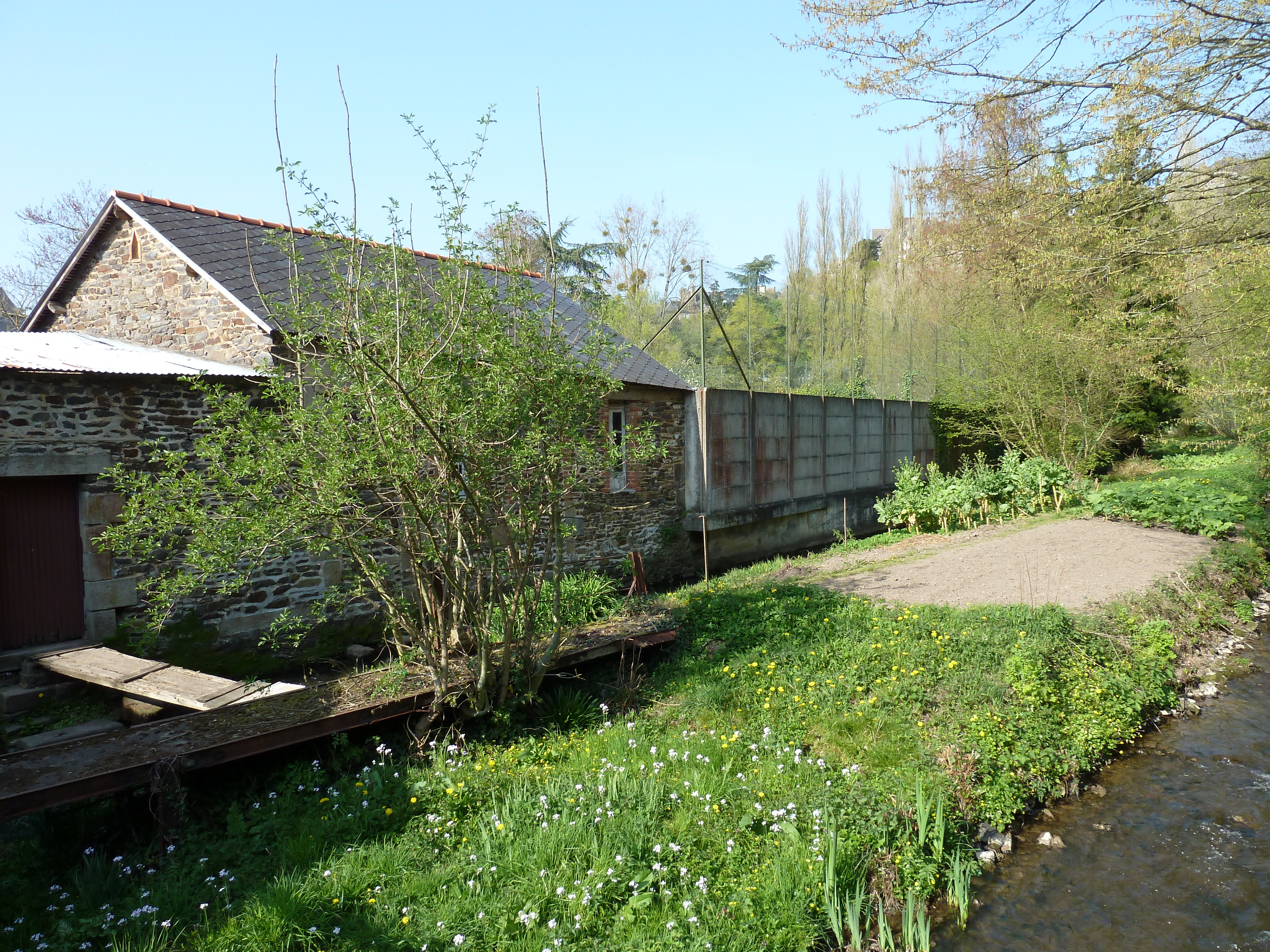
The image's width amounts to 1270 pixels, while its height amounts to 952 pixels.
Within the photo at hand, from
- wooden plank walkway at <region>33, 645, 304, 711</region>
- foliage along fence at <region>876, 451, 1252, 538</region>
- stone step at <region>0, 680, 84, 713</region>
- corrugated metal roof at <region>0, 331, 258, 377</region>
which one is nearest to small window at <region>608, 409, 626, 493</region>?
corrugated metal roof at <region>0, 331, 258, 377</region>

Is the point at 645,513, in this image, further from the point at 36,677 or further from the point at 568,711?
the point at 36,677

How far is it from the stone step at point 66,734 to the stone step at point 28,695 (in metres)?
0.33

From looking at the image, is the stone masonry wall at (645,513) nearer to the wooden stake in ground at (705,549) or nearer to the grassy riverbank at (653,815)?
the wooden stake in ground at (705,549)

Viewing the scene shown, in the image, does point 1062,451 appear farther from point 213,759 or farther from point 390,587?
point 213,759

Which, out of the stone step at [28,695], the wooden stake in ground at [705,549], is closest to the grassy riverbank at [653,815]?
the stone step at [28,695]

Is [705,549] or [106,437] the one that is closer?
[106,437]

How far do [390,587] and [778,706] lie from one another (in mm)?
3911

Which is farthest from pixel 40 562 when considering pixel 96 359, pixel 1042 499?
pixel 1042 499

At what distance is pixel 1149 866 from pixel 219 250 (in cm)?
1027

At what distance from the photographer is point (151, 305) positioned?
9.15 meters

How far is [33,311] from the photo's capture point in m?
10.5

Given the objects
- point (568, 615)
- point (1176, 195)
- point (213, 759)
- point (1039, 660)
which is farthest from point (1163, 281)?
point (213, 759)

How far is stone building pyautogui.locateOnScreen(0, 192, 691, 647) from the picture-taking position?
6.68m

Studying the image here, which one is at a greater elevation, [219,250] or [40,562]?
[219,250]
